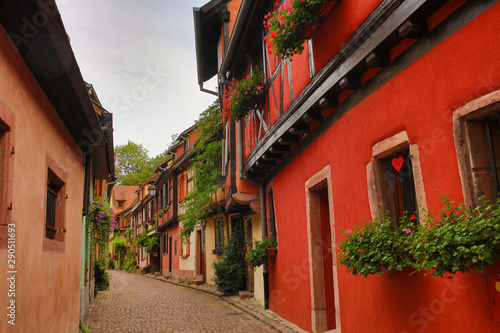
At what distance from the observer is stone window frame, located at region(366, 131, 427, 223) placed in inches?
155

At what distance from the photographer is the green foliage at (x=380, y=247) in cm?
382

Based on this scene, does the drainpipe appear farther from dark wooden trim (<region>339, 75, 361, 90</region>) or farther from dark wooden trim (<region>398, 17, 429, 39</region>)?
dark wooden trim (<region>398, 17, 429, 39</region>)

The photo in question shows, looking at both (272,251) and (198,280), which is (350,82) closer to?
(272,251)

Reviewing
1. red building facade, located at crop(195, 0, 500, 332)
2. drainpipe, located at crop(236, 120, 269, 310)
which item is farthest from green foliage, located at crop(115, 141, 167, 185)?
red building facade, located at crop(195, 0, 500, 332)

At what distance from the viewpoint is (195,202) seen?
16312 mm

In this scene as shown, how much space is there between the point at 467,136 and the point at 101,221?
1041cm

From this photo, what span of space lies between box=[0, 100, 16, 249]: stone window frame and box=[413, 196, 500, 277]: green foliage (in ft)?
9.88

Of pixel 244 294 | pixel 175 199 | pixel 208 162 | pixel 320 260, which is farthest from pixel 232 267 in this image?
pixel 175 199

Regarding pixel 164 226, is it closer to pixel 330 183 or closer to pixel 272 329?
pixel 272 329

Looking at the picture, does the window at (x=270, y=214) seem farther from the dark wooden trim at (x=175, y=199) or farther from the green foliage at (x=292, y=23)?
the dark wooden trim at (x=175, y=199)

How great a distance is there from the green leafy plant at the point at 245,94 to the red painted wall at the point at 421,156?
2.40 m

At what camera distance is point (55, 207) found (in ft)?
18.7

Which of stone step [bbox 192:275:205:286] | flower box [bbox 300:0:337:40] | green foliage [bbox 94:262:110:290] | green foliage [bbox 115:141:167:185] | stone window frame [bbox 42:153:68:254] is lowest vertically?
stone step [bbox 192:275:205:286]

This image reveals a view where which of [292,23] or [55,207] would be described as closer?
[292,23]
